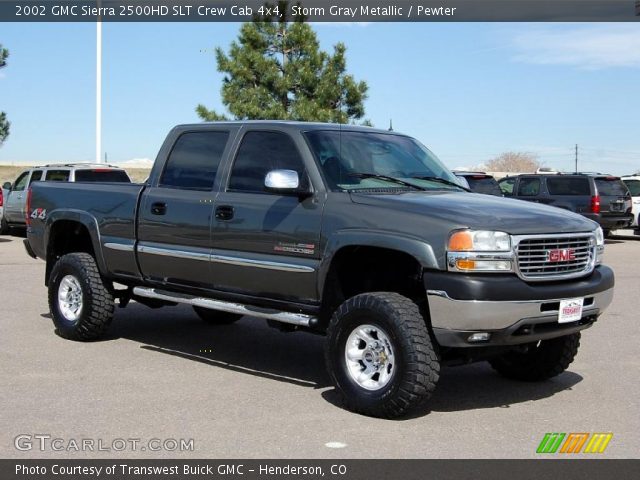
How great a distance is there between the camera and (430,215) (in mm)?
6070

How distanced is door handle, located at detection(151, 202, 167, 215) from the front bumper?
282 cm

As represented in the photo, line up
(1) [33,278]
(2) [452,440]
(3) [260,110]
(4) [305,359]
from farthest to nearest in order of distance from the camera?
1. (3) [260,110]
2. (1) [33,278]
3. (4) [305,359]
4. (2) [452,440]

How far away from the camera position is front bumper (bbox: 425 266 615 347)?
19.0 ft

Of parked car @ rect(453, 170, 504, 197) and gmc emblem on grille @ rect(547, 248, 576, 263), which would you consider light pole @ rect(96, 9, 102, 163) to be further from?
gmc emblem on grille @ rect(547, 248, 576, 263)

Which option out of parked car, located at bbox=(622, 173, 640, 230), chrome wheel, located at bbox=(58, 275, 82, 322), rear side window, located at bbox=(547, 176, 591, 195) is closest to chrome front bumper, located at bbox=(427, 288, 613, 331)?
chrome wheel, located at bbox=(58, 275, 82, 322)

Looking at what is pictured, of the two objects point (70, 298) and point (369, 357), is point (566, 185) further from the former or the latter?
point (369, 357)

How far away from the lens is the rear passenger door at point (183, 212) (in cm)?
751

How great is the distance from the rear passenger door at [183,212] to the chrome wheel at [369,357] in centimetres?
166

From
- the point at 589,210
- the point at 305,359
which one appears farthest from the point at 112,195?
the point at 589,210

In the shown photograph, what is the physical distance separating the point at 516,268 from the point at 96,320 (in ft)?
14.0

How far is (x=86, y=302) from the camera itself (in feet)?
27.9

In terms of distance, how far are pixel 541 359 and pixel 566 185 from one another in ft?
54.7

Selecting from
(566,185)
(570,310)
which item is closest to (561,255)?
(570,310)

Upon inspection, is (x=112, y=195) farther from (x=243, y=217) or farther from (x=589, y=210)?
(x=589, y=210)
